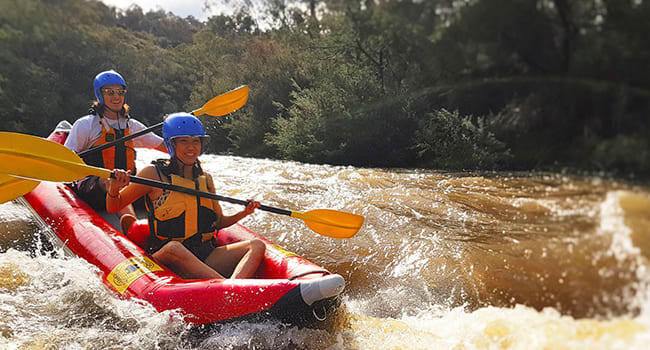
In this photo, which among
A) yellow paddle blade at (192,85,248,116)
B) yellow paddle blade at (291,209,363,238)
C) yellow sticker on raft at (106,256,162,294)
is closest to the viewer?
yellow sticker on raft at (106,256,162,294)

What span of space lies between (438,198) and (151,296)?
2616mm

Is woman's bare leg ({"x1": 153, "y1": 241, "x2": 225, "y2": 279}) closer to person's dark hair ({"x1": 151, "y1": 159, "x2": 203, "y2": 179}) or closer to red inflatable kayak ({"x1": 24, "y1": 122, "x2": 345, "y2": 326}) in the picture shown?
red inflatable kayak ({"x1": 24, "y1": 122, "x2": 345, "y2": 326})

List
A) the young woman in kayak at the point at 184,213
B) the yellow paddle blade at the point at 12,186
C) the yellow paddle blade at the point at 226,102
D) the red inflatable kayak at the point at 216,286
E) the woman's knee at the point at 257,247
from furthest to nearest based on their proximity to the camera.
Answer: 1. the yellow paddle blade at the point at 226,102
2. the yellow paddle blade at the point at 12,186
3. the woman's knee at the point at 257,247
4. the young woman in kayak at the point at 184,213
5. the red inflatable kayak at the point at 216,286

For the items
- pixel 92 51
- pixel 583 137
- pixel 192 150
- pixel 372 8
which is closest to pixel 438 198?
pixel 192 150

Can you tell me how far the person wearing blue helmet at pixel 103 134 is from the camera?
407 cm

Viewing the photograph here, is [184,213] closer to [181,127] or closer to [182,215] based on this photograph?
[182,215]

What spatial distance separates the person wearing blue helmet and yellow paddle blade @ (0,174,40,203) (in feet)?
2.10

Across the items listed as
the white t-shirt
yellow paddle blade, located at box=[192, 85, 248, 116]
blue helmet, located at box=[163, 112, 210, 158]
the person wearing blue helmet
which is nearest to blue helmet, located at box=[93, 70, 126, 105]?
the person wearing blue helmet

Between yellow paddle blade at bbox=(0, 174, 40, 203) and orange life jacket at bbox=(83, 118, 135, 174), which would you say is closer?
yellow paddle blade at bbox=(0, 174, 40, 203)

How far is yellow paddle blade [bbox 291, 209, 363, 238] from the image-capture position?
3.12 metres

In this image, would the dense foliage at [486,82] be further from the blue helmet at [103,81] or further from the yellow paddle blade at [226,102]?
the blue helmet at [103,81]

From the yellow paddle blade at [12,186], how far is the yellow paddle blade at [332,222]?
196 cm

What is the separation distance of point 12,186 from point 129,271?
131 cm

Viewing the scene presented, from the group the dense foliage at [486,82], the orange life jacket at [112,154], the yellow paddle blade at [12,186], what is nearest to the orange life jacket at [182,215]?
the yellow paddle blade at [12,186]
